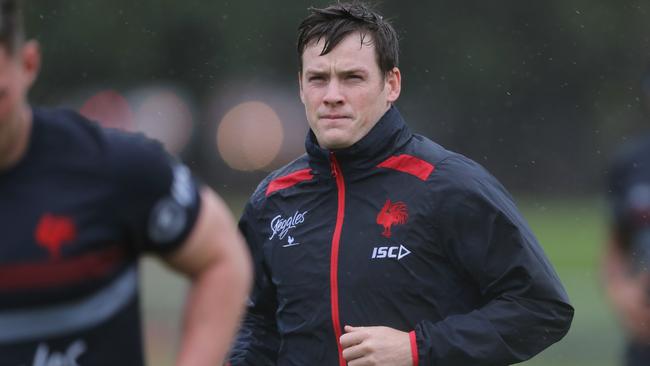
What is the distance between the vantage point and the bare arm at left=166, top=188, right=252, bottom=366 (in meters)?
3.58

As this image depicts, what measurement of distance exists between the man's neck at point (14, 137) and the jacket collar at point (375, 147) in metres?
2.17

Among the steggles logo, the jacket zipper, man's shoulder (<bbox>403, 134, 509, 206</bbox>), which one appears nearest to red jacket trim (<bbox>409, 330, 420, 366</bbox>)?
the jacket zipper

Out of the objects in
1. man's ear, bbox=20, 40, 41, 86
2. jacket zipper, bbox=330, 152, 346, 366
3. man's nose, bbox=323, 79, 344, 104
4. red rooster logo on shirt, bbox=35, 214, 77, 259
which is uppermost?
man's ear, bbox=20, 40, 41, 86

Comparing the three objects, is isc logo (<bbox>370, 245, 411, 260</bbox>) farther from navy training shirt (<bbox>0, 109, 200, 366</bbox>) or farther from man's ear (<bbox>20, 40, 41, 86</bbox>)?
man's ear (<bbox>20, 40, 41, 86</bbox>)

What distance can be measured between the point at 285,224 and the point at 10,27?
238cm

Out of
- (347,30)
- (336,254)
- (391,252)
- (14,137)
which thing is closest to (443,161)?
(391,252)

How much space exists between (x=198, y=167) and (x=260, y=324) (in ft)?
98.2

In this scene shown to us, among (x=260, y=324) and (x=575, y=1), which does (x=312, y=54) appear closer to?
(x=260, y=324)

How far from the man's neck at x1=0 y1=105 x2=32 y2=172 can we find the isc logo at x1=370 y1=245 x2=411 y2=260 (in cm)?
211

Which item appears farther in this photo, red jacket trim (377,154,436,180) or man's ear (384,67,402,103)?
man's ear (384,67,402,103)

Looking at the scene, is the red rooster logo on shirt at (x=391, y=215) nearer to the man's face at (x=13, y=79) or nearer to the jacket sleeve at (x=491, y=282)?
the jacket sleeve at (x=491, y=282)

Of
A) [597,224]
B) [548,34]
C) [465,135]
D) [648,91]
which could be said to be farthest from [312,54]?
[548,34]

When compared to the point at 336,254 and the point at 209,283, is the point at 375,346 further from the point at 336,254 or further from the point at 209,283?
the point at 209,283

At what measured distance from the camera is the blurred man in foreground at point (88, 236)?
346 centimetres
